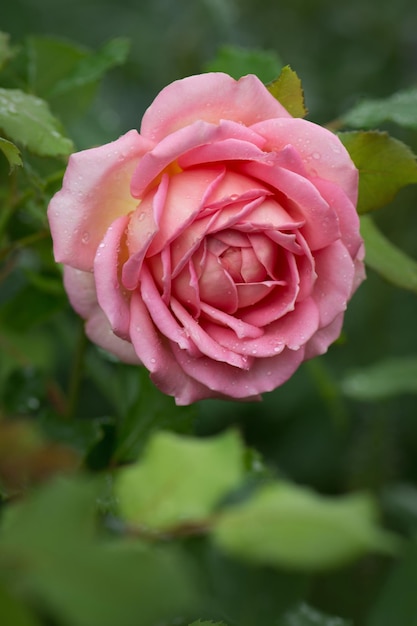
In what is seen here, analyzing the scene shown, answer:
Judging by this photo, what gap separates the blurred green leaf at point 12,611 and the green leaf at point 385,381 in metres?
0.78

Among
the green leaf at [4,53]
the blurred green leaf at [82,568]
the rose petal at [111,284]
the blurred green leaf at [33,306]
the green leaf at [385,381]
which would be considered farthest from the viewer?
the green leaf at [385,381]

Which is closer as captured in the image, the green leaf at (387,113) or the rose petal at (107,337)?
the rose petal at (107,337)

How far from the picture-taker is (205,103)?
0.58 m

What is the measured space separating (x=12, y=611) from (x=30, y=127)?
41 centimetres

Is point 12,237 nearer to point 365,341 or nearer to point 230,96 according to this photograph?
point 230,96

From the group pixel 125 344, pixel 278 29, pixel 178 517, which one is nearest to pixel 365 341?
pixel 278 29

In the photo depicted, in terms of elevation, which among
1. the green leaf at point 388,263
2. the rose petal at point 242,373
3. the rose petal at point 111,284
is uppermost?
the rose petal at point 111,284

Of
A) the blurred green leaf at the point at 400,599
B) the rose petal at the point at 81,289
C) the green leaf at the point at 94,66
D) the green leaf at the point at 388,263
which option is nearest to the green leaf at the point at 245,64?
the green leaf at the point at 94,66

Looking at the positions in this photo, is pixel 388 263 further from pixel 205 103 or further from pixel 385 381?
pixel 385 381

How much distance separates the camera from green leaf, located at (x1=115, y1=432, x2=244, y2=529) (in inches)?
14.4

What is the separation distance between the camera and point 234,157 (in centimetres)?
56

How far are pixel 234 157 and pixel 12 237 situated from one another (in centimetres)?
34

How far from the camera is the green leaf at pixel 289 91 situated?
61 centimetres

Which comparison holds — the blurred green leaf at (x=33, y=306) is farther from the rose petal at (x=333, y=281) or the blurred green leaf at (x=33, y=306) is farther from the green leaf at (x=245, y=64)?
the rose petal at (x=333, y=281)
